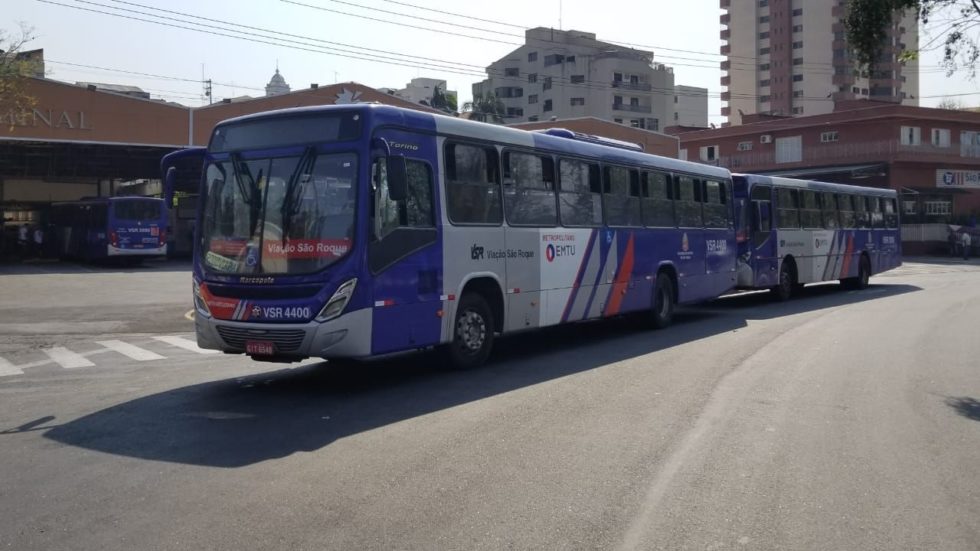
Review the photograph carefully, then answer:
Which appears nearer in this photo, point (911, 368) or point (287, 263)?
point (287, 263)

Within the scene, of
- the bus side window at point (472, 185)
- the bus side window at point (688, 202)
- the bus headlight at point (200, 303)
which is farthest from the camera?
the bus side window at point (688, 202)

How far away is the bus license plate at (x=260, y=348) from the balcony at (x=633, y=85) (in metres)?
82.6

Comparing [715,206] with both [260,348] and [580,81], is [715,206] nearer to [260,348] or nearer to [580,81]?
[260,348]

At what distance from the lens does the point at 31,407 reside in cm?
973

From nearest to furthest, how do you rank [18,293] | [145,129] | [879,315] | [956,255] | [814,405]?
[814,405]
[879,315]
[18,293]
[145,129]
[956,255]

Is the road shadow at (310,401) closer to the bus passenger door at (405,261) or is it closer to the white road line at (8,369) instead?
the bus passenger door at (405,261)

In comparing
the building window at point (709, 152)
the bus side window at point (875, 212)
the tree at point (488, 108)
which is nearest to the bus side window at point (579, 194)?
the bus side window at point (875, 212)

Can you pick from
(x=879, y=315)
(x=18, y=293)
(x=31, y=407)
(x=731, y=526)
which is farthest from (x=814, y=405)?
(x=18, y=293)

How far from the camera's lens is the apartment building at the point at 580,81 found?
88.9 meters

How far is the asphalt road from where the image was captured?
561cm

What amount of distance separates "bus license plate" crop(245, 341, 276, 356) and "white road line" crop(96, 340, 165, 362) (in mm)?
4469

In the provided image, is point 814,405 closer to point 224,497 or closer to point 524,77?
point 224,497

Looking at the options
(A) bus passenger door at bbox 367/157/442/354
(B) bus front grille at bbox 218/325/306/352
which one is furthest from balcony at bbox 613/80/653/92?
(B) bus front grille at bbox 218/325/306/352

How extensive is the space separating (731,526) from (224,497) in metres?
3.39
